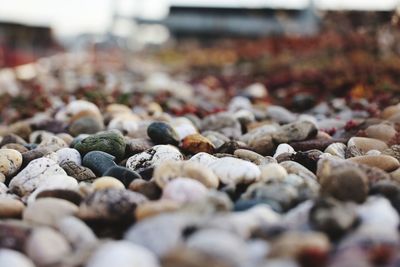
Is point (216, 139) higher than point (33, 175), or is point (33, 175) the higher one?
point (216, 139)

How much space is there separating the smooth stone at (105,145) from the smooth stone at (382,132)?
153 centimetres

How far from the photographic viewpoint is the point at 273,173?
2512 millimetres

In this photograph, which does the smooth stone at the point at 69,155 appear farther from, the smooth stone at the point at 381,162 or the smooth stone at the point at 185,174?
the smooth stone at the point at 381,162

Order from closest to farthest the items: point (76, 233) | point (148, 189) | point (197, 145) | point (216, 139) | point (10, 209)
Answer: point (76, 233) < point (10, 209) < point (148, 189) < point (197, 145) < point (216, 139)

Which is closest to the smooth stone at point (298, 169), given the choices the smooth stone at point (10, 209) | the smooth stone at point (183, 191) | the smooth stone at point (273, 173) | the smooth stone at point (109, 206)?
the smooth stone at point (273, 173)

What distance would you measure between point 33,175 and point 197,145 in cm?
94

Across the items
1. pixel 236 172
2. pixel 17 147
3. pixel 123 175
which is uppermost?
pixel 236 172

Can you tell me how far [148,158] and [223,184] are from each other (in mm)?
615

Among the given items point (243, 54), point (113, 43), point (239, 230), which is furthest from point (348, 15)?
point (113, 43)

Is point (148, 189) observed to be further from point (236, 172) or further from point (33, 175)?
point (33, 175)

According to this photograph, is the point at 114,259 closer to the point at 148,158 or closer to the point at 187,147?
the point at 148,158

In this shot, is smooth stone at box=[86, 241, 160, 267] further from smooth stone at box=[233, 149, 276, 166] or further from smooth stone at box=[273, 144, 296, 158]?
smooth stone at box=[273, 144, 296, 158]

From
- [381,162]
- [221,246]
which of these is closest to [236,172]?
[381,162]

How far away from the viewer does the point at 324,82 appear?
21.3 feet
